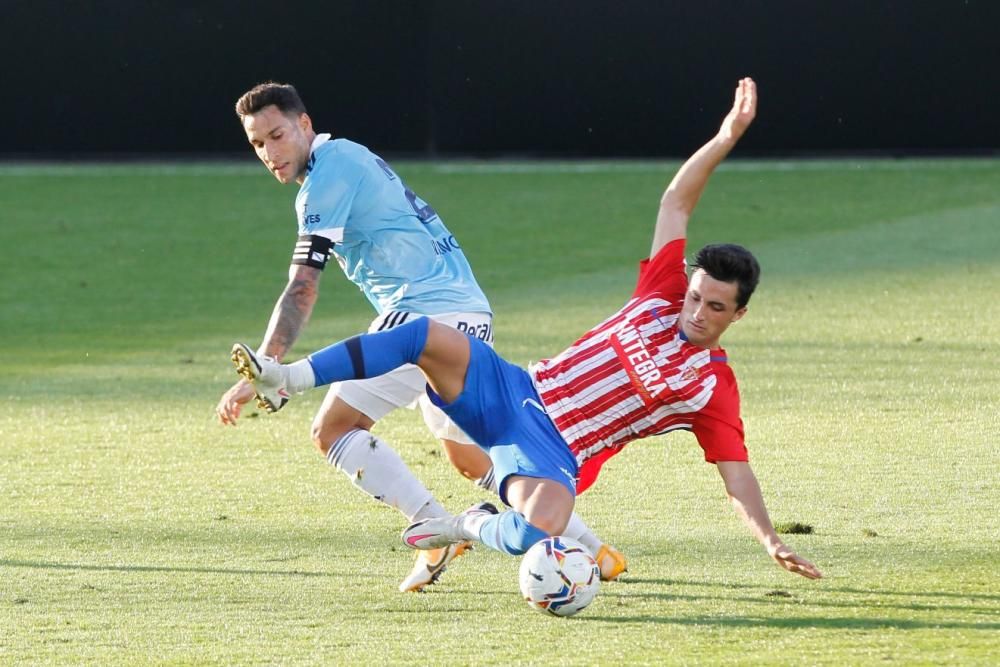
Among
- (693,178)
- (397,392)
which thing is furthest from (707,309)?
(397,392)

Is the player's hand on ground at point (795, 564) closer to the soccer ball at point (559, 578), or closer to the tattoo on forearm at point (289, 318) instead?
the soccer ball at point (559, 578)

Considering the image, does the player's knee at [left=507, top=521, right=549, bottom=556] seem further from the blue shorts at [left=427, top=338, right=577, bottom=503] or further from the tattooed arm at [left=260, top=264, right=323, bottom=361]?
the tattooed arm at [left=260, top=264, right=323, bottom=361]

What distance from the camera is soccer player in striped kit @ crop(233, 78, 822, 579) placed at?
470 cm

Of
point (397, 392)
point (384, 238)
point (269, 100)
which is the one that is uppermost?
point (269, 100)

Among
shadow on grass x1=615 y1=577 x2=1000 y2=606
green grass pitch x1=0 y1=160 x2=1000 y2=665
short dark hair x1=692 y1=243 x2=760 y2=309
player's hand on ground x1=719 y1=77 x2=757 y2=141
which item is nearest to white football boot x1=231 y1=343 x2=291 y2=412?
green grass pitch x1=0 y1=160 x2=1000 y2=665

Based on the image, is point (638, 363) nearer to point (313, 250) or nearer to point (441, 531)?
point (441, 531)

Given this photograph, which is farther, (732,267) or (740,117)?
(740,117)

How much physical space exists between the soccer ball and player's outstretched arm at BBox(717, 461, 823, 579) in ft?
1.78

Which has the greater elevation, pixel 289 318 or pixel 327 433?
pixel 289 318

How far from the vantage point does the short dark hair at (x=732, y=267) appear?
485 centimetres

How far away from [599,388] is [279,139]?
133 cm

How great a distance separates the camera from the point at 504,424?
4.93 meters

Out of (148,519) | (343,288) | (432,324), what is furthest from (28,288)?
(432,324)

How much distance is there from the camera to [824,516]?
5691 millimetres
